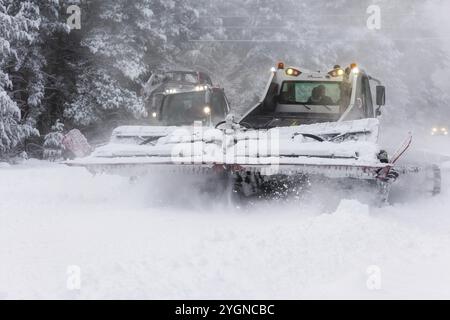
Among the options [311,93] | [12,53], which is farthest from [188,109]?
[12,53]

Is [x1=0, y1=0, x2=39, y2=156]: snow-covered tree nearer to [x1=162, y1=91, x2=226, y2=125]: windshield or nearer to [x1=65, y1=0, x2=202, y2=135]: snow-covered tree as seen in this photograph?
[x1=65, y1=0, x2=202, y2=135]: snow-covered tree

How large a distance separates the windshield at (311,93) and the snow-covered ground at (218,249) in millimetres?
3340

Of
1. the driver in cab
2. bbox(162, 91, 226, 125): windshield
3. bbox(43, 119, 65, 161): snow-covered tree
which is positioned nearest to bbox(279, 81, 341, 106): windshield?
the driver in cab

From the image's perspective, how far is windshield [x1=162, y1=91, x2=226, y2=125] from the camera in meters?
14.2

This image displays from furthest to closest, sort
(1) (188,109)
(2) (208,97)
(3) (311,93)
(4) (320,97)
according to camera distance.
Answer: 1. (1) (188,109)
2. (2) (208,97)
3. (3) (311,93)
4. (4) (320,97)

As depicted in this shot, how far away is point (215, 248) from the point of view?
5062mm

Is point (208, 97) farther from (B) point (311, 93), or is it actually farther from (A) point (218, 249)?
(A) point (218, 249)

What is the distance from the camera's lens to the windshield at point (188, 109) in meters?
14.2

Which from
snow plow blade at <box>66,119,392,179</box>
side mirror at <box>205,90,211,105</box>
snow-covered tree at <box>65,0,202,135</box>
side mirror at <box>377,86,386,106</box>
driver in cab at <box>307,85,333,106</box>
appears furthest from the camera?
snow-covered tree at <box>65,0,202,135</box>

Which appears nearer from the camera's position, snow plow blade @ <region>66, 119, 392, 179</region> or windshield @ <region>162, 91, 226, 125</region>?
snow plow blade @ <region>66, 119, 392, 179</region>

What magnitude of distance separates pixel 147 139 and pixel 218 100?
6.36m

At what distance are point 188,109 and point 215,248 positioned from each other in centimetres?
952

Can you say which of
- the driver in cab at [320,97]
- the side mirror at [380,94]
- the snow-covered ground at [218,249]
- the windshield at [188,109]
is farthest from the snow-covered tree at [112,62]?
the snow-covered ground at [218,249]

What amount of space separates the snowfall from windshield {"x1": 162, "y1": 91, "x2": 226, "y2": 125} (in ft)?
19.5
